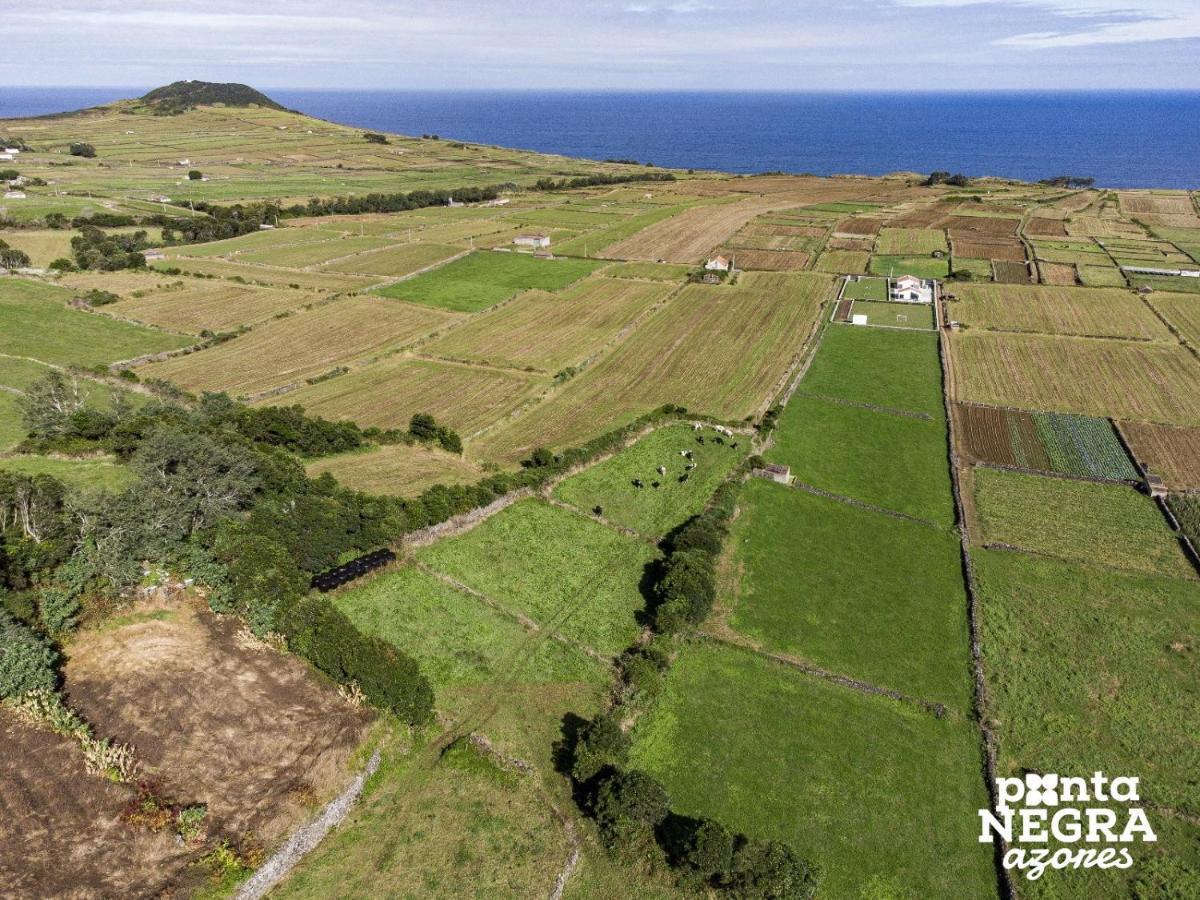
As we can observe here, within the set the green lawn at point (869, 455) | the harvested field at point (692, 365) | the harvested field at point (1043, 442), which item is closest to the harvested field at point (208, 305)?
the harvested field at point (692, 365)

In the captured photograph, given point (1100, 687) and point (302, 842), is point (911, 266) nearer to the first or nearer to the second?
point (1100, 687)

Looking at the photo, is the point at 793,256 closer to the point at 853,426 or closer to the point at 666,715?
the point at 853,426

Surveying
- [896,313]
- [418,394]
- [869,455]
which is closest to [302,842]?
[418,394]

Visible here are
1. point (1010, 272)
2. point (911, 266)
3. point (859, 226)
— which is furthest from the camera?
point (859, 226)

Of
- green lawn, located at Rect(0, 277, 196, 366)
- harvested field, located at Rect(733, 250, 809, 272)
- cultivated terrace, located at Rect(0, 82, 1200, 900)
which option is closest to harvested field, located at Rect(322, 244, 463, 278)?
cultivated terrace, located at Rect(0, 82, 1200, 900)

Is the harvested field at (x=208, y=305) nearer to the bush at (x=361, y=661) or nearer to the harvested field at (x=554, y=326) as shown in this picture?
the harvested field at (x=554, y=326)

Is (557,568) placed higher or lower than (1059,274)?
lower

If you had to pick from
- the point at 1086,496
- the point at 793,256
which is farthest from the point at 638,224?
the point at 1086,496
